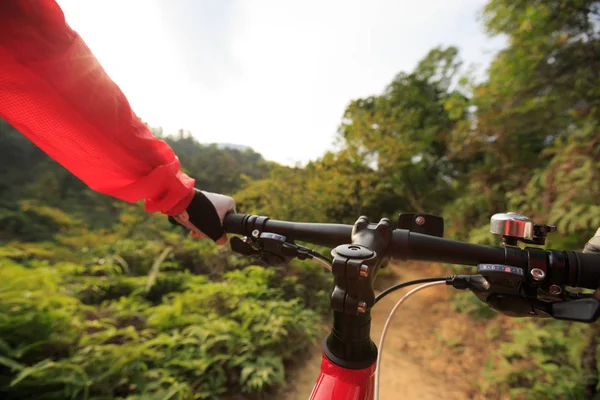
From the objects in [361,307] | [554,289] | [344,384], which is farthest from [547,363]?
[361,307]

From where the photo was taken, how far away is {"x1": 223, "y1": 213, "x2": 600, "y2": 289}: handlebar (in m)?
0.66

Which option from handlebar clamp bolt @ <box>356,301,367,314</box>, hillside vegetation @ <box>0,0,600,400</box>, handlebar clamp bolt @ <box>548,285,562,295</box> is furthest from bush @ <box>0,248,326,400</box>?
handlebar clamp bolt @ <box>548,285,562,295</box>

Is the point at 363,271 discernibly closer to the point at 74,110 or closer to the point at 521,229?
the point at 521,229

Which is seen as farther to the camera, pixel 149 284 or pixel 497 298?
pixel 149 284

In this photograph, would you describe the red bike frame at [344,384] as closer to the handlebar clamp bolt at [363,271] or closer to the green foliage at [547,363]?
the handlebar clamp bolt at [363,271]

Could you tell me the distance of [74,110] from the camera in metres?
0.74

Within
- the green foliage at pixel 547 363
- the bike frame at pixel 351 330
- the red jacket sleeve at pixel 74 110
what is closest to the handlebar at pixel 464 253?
the bike frame at pixel 351 330

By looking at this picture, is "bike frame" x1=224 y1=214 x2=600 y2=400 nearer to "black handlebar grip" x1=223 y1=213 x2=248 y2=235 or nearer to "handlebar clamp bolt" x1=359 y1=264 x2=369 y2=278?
"handlebar clamp bolt" x1=359 y1=264 x2=369 y2=278

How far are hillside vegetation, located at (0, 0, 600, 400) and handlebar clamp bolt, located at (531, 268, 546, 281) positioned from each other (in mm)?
2508

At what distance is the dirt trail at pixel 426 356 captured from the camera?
2.96m

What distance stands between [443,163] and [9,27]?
41.4 feet

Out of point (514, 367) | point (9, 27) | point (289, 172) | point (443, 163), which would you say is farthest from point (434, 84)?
point (9, 27)

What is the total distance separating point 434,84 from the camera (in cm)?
1147

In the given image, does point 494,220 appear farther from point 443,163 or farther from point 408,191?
point 443,163
